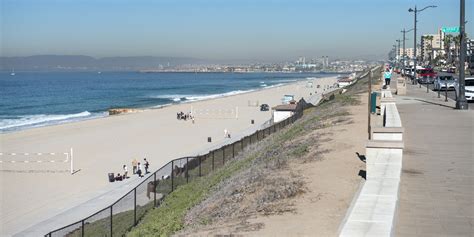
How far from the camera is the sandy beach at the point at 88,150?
22.1 m

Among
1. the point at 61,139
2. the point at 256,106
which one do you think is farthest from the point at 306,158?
the point at 256,106

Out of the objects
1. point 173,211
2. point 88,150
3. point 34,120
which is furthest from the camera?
point 34,120

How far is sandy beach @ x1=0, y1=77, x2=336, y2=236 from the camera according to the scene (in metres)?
22.1

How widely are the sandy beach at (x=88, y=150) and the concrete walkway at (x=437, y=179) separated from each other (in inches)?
493

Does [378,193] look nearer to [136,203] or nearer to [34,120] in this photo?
[136,203]

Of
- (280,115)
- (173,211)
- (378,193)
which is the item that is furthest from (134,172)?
(378,193)

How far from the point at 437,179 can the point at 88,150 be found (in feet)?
100

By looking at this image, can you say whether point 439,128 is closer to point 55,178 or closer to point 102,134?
point 55,178

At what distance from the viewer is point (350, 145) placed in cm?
1506

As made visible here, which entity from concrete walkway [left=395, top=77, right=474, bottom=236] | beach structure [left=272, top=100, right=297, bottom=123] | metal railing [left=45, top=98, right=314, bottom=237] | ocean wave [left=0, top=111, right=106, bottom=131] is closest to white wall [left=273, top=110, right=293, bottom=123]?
beach structure [left=272, top=100, right=297, bottom=123]

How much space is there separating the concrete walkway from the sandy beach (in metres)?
12.5

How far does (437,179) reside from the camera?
33.6 feet

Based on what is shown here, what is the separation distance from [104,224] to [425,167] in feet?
26.7

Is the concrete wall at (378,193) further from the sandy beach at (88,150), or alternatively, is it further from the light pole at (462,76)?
the sandy beach at (88,150)
